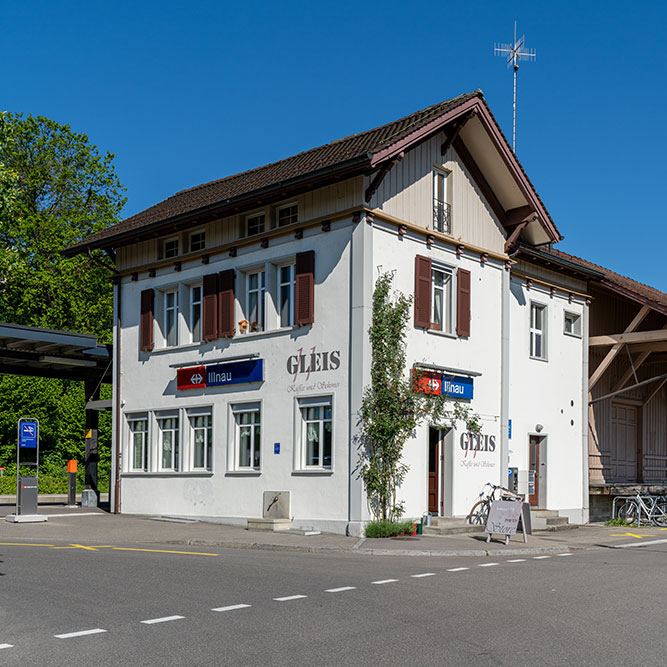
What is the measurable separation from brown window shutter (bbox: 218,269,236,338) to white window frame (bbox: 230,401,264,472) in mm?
1902

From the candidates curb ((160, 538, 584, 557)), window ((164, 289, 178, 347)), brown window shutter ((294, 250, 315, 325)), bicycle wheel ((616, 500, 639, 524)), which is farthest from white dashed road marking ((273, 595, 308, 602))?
bicycle wheel ((616, 500, 639, 524))

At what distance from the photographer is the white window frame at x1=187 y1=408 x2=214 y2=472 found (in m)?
23.9

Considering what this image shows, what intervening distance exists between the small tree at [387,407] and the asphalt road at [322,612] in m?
5.22

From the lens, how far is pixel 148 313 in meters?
25.8

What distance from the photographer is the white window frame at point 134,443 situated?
25.8 m

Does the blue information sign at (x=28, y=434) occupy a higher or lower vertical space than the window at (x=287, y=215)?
lower

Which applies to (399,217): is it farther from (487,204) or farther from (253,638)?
(253,638)

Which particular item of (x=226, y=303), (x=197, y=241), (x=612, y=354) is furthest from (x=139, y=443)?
(x=612, y=354)

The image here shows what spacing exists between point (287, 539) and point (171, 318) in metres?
8.98

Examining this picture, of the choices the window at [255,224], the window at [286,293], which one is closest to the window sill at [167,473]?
the window at [286,293]

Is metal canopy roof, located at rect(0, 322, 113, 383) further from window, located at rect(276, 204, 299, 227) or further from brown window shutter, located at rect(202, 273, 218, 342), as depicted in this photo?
window, located at rect(276, 204, 299, 227)

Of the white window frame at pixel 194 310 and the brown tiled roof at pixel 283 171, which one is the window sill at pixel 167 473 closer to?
the white window frame at pixel 194 310

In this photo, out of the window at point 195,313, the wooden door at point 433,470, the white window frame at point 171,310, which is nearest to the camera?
the wooden door at point 433,470

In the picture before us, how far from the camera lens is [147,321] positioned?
25844 mm
